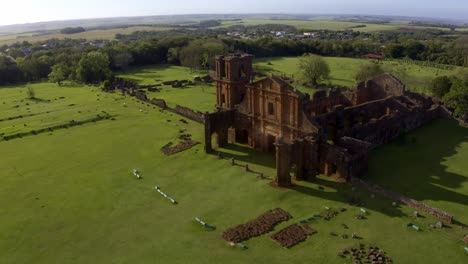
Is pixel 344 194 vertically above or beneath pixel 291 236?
above

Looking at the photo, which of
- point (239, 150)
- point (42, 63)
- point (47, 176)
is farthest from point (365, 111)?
point (42, 63)

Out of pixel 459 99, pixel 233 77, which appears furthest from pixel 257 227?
pixel 459 99

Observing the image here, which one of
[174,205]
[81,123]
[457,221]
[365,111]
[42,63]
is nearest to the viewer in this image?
[457,221]

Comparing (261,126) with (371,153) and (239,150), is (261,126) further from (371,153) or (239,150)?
(371,153)

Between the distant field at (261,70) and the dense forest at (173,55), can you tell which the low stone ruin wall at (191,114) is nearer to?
the distant field at (261,70)

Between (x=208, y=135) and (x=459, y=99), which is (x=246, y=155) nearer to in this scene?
(x=208, y=135)

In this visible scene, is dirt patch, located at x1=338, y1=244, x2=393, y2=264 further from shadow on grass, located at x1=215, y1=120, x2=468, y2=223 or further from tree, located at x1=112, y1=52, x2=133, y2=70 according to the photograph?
tree, located at x1=112, y1=52, x2=133, y2=70

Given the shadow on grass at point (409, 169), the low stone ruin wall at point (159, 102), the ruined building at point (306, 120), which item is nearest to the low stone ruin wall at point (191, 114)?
the low stone ruin wall at point (159, 102)
